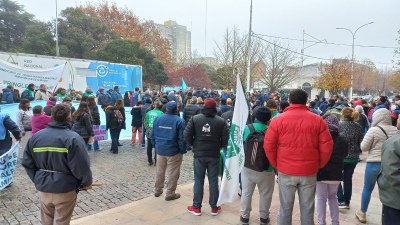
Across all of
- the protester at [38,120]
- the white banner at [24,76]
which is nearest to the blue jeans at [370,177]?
the protester at [38,120]

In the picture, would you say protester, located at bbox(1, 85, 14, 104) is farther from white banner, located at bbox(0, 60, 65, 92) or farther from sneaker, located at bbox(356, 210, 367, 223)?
sneaker, located at bbox(356, 210, 367, 223)

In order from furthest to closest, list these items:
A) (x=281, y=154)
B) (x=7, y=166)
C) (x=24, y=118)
→ 1. (x=24, y=118)
2. (x=7, y=166)
3. (x=281, y=154)

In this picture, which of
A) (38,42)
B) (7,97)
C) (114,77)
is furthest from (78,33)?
(7,97)

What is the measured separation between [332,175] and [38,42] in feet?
97.9

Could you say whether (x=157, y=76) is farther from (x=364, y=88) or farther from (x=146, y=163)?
(x=364, y=88)

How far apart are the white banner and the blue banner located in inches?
239

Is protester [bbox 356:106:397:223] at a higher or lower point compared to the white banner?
lower

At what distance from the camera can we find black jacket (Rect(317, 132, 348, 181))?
3.96 meters

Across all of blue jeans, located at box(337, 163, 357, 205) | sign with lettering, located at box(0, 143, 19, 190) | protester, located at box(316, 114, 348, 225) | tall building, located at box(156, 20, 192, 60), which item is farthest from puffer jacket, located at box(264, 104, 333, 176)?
tall building, located at box(156, 20, 192, 60)

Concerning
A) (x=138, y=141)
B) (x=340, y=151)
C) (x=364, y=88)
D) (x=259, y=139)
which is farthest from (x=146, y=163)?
(x=364, y=88)

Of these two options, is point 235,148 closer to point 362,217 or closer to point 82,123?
point 362,217

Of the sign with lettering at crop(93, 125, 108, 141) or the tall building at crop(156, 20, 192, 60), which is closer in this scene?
the sign with lettering at crop(93, 125, 108, 141)

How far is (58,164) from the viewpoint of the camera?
129 inches

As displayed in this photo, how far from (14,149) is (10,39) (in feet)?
112
